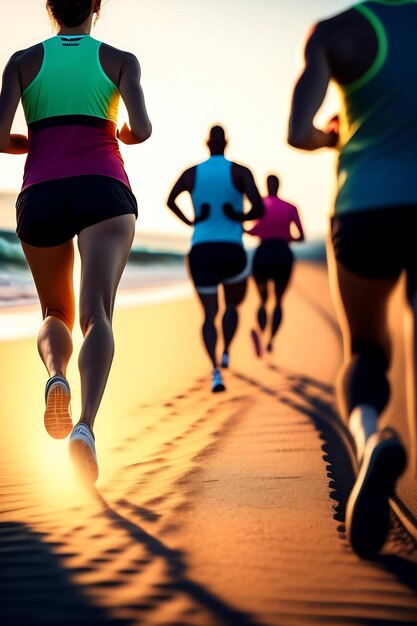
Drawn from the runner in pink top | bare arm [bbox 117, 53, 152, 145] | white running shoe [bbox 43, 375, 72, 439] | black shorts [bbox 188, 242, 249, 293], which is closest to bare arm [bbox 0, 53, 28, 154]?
bare arm [bbox 117, 53, 152, 145]

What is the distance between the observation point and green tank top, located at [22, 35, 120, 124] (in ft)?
10.8

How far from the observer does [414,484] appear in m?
3.54

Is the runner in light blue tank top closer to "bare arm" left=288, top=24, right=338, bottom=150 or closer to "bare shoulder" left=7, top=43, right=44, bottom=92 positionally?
"bare shoulder" left=7, top=43, right=44, bottom=92

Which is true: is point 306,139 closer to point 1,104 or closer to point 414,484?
point 1,104

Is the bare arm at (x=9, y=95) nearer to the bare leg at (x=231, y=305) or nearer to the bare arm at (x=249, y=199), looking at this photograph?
the bare arm at (x=249, y=199)

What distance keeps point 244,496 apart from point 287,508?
0.25 metres

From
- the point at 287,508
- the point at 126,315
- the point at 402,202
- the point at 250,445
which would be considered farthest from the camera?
the point at 126,315

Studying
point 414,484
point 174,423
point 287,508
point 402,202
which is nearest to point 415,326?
point 402,202

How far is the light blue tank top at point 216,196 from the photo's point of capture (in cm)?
655

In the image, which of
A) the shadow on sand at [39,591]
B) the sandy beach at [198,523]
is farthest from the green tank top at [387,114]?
the shadow on sand at [39,591]

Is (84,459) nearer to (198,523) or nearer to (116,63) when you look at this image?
(198,523)

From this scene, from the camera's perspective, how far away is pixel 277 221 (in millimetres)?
9070

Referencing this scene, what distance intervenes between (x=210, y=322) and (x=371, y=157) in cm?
476

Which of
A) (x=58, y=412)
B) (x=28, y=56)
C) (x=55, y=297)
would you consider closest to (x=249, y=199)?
(x=55, y=297)
